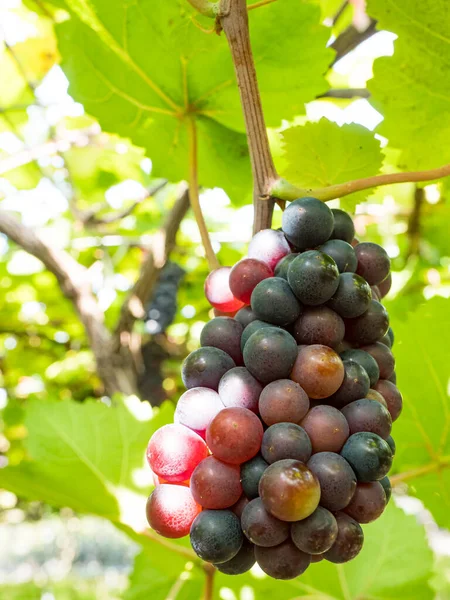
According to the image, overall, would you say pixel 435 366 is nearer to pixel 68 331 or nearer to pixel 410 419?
pixel 410 419

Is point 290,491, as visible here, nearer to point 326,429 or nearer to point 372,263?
point 326,429

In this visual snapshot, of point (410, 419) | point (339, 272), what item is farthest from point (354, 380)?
point (410, 419)

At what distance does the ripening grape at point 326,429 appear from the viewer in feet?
1.70

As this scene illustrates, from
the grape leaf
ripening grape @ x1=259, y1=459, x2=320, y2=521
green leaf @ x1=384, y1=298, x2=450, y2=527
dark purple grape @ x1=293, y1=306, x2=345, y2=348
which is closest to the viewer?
ripening grape @ x1=259, y1=459, x2=320, y2=521

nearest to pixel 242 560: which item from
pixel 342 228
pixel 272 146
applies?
pixel 342 228

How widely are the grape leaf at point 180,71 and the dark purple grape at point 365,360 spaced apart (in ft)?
1.73

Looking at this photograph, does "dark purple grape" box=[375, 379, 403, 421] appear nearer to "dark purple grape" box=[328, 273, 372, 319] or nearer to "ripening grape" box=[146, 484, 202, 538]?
"dark purple grape" box=[328, 273, 372, 319]

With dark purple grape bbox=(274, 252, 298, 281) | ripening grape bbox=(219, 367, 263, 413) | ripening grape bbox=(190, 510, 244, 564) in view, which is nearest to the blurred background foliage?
dark purple grape bbox=(274, 252, 298, 281)

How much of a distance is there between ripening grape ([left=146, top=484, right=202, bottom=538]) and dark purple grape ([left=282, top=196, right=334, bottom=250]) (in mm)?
292

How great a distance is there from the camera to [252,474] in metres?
0.51

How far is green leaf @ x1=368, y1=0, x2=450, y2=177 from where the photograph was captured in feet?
2.54

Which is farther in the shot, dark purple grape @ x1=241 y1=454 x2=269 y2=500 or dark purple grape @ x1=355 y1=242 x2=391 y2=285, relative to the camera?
dark purple grape @ x1=355 y1=242 x2=391 y2=285

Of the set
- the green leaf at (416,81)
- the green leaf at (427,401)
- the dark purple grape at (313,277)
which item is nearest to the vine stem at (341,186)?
the dark purple grape at (313,277)

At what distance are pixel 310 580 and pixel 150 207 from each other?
1.86m
